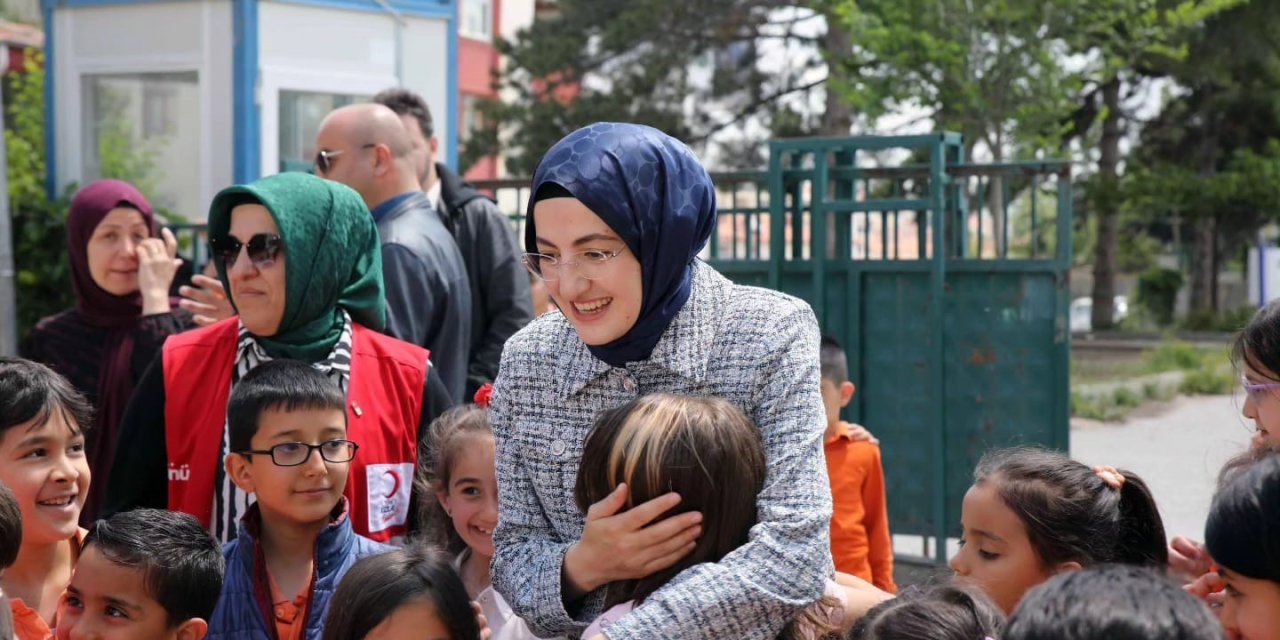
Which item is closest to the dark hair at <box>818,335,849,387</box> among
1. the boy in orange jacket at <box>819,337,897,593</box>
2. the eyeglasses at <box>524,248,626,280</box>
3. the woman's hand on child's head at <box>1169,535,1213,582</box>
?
the boy in orange jacket at <box>819,337,897,593</box>

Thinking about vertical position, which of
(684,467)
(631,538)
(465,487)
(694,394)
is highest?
(694,394)

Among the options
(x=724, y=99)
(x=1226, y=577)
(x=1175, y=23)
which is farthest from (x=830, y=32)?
(x=1226, y=577)

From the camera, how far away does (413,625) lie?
2.83 m

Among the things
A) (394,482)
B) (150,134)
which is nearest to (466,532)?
(394,482)

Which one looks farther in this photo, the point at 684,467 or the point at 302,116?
the point at 302,116

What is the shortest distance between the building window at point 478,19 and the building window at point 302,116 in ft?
83.9

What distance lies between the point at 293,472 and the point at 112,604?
18.0 inches

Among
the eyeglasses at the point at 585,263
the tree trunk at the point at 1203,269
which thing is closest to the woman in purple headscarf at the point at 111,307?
the eyeglasses at the point at 585,263

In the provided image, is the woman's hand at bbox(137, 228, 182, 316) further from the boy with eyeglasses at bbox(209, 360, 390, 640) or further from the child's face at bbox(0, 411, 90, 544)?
the boy with eyeglasses at bbox(209, 360, 390, 640)

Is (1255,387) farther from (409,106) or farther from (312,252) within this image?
(409,106)

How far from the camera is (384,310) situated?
379 cm

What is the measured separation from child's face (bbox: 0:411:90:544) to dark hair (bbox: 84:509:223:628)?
0.27 metres

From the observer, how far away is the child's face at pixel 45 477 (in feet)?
11.1

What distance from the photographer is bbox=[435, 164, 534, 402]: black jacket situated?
5117mm
